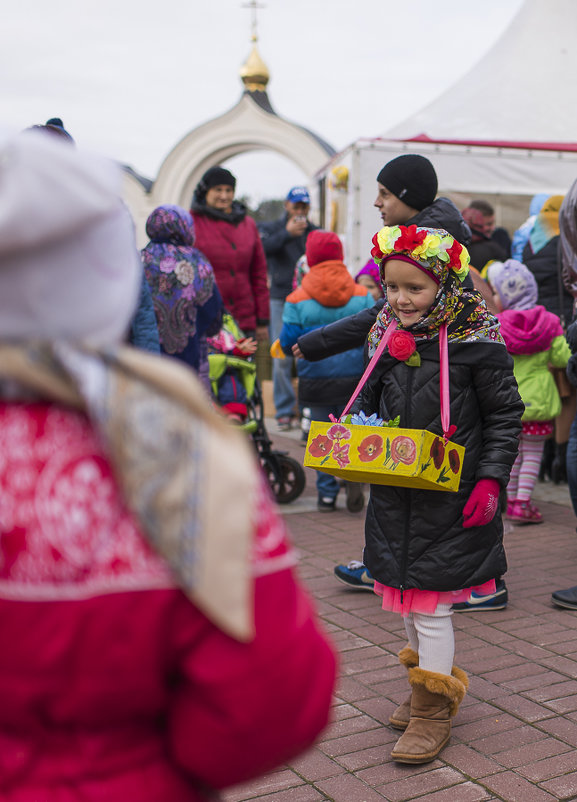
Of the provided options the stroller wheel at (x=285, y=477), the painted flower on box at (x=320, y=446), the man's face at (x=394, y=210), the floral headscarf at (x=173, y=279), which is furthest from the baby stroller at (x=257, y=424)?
the painted flower on box at (x=320, y=446)

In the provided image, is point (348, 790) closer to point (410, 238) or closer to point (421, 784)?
point (421, 784)

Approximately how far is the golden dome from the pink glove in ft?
72.8

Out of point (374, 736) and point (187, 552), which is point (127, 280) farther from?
point (374, 736)

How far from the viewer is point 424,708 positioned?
3.26 m

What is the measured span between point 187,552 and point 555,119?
12971 mm

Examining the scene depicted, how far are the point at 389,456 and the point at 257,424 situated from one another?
3.81 meters

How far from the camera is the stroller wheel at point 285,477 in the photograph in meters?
7.11

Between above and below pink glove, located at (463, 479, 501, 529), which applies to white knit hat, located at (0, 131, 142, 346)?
above

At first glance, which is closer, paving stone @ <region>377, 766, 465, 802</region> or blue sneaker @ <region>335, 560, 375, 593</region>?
paving stone @ <region>377, 766, 465, 802</region>

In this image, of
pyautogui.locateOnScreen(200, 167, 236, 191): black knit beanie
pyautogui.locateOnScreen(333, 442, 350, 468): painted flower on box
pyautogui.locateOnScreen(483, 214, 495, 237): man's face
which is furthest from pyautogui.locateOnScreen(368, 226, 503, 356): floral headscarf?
pyautogui.locateOnScreen(483, 214, 495, 237): man's face

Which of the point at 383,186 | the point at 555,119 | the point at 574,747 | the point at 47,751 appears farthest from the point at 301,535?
the point at 555,119

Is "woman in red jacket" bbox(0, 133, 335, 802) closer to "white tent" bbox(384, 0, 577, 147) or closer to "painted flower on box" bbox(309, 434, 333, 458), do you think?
"painted flower on box" bbox(309, 434, 333, 458)

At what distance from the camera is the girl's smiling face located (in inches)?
127

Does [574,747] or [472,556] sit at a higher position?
[472,556]
